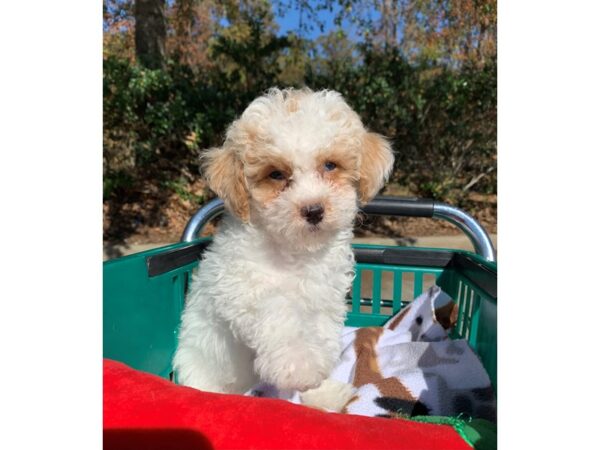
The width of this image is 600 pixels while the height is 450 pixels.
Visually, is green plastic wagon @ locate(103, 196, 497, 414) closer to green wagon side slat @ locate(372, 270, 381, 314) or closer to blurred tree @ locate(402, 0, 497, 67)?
green wagon side slat @ locate(372, 270, 381, 314)

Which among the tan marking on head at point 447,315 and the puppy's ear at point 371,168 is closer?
the puppy's ear at point 371,168

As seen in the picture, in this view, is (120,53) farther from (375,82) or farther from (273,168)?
(273,168)

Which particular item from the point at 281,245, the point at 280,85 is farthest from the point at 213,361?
the point at 280,85

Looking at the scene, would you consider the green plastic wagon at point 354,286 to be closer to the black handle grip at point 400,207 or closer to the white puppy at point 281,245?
the black handle grip at point 400,207

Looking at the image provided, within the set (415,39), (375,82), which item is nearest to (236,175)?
(375,82)

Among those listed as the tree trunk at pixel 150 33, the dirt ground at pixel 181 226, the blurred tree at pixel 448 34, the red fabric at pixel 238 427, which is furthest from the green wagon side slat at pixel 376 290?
the tree trunk at pixel 150 33

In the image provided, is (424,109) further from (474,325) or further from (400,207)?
(474,325)
